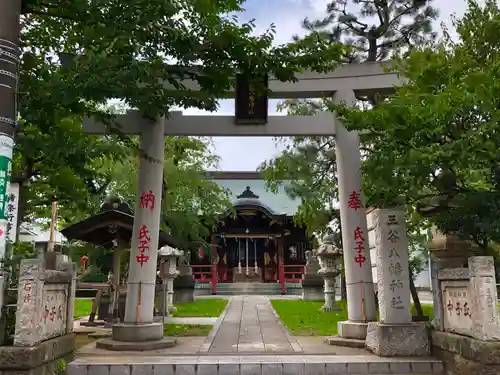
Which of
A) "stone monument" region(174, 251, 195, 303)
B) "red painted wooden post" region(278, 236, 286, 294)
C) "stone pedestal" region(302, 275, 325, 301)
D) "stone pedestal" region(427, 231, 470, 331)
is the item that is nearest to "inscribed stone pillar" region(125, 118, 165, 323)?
"stone pedestal" region(427, 231, 470, 331)

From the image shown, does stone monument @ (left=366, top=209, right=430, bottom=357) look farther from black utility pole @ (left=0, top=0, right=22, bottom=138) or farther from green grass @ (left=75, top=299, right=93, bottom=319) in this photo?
green grass @ (left=75, top=299, right=93, bottom=319)

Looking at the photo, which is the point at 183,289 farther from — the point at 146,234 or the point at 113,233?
the point at 146,234

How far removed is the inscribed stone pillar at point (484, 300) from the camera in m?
5.65

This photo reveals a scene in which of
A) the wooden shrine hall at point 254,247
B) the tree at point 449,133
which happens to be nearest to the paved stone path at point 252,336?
the tree at point 449,133

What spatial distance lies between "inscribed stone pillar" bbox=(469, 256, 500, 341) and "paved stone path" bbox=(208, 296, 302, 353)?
322cm

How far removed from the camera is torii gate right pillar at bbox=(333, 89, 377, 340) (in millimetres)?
8844

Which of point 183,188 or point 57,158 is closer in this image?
point 57,158

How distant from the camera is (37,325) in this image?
5.40 m

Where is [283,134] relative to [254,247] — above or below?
above

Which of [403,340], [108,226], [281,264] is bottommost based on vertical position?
[403,340]

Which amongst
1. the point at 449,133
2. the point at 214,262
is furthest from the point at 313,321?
the point at 214,262

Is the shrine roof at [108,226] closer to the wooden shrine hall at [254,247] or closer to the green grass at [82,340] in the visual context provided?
the green grass at [82,340]

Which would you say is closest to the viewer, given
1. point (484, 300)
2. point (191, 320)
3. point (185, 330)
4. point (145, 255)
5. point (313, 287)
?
point (484, 300)

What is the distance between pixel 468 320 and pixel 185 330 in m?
6.70
